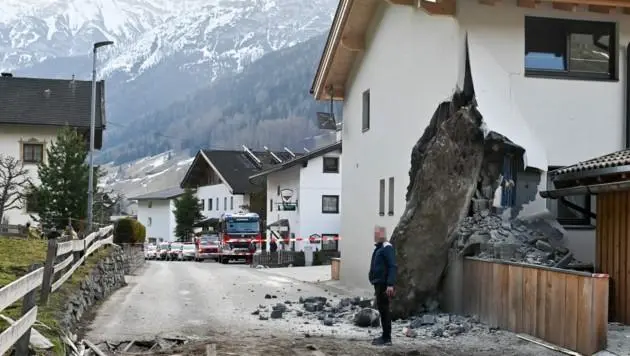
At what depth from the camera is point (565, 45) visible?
54.7ft

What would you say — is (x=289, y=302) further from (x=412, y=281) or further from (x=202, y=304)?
(x=412, y=281)

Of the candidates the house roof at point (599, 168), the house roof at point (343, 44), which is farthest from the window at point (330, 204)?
the house roof at point (599, 168)

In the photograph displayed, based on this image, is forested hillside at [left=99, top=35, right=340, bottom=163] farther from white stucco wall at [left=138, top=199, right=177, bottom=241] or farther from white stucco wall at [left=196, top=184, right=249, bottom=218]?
white stucco wall at [left=196, top=184, right=249, bottom=218]

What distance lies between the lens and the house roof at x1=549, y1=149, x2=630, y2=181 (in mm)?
11852

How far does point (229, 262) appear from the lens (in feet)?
164

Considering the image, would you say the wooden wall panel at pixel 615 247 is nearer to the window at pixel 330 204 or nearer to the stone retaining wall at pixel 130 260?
the stone retaining wall at pixel 130 260

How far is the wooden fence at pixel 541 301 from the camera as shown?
10.4m

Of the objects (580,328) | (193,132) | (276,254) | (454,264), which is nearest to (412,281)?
(454,264)

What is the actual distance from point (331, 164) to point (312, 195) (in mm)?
2502

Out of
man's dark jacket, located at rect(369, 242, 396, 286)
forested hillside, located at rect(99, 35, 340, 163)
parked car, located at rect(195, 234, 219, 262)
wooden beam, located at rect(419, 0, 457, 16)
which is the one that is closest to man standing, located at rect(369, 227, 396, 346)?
man's dark jacket, located at rect(369, 242, 396, 286)

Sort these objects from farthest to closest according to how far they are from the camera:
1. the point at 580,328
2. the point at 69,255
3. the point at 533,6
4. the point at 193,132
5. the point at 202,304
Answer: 1. the point at 193,132
2. the point at 202,304
3. the point at 533,6
4. the point at 69,255
5. the point at 580,328

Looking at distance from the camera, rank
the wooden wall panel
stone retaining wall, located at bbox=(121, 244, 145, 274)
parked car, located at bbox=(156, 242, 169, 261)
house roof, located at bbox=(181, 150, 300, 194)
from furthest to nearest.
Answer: house roof, located at bbox=(181, 150, 300, 194) → parked car, located at bbox=(156, 242, 169, 261) → stone retaining wall, located at bbox=(121, 244, 145, 274) → the wooden wall panel

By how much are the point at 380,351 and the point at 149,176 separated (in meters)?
144

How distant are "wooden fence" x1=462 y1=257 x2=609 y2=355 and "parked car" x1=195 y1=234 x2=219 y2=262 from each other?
129ft
